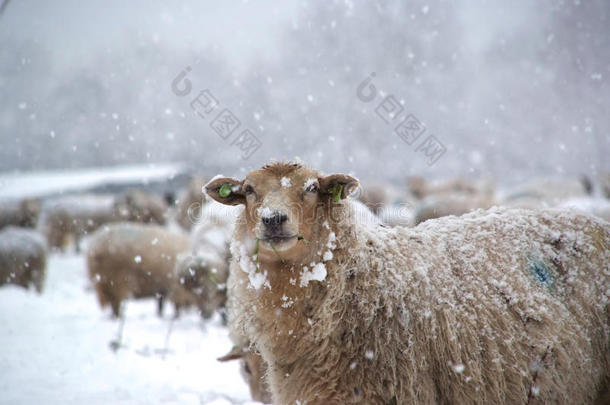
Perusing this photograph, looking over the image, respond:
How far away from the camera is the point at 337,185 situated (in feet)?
8.91

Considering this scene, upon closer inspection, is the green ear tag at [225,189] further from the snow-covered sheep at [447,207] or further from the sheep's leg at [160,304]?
the snow-covered sheep at [447,207]

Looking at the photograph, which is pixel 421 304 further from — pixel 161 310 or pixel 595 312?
pixel 161 310

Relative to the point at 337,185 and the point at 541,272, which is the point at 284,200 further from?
the point at 541,272

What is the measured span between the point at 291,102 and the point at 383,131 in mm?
7938

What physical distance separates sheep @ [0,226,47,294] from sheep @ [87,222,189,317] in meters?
1.88

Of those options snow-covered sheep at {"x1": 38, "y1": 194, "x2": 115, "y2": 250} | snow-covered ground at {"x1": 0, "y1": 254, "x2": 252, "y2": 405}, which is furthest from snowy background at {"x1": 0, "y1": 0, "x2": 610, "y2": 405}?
snow-covered ground at {"x1": 0, "y1": 254, "x2": 252, "y2": 405}

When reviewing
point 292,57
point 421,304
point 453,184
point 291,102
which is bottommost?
point 421,304

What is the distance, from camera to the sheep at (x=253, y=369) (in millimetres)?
3758

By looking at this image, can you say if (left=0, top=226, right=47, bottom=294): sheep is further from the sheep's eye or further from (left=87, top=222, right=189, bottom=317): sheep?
the sheep's eye

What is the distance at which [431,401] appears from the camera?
7.94 feet

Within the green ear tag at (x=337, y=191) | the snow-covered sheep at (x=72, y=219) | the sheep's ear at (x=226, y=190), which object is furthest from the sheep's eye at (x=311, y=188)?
the snow-covered sheep at (x=72, y=219)

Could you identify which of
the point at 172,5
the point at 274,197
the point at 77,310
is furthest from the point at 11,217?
the point at 172,5

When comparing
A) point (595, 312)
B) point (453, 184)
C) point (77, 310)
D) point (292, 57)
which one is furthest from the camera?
point (292, 57)

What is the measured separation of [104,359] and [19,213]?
38.7 feet
